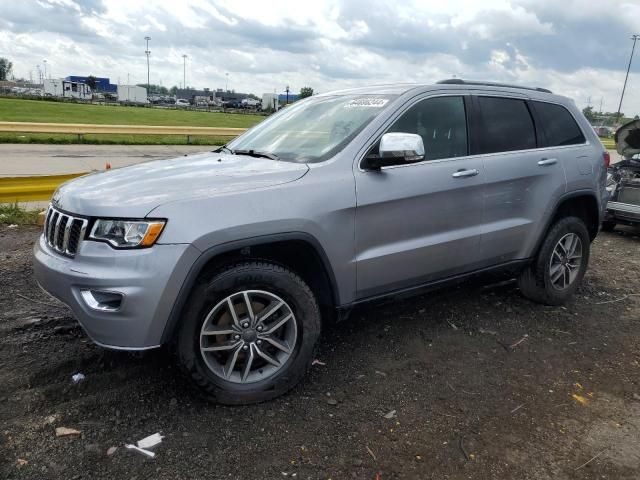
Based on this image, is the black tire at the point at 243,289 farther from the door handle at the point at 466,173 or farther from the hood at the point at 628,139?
the hood at the point at 628,139

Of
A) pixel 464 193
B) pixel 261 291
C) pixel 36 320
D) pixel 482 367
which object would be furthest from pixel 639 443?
pixel 36 320

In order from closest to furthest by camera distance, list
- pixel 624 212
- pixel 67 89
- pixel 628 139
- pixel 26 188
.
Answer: pixel 26 188 → pixel 624 212 → pixel 628 139 → pixel 67 89

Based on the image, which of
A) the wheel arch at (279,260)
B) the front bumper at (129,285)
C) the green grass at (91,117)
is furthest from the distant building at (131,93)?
the front bumper at (129,285)

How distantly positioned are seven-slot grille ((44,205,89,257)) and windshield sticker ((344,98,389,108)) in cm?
198

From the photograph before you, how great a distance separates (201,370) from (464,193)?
7.06 ft

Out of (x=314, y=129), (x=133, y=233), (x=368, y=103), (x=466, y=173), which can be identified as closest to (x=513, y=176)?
(x=466, y=173)

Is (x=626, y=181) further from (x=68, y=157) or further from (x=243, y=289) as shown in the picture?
(x=68, y=157)

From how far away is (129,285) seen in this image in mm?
2617

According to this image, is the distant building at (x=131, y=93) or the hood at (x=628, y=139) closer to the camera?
the hood at (x=628, y=139)

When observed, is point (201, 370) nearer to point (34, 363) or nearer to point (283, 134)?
point (34, 363)

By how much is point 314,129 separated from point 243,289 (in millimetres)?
1385

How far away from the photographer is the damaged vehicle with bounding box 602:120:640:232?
7.64 m

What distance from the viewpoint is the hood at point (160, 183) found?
107 inches

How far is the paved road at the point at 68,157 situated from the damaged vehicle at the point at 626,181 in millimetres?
7813
